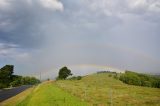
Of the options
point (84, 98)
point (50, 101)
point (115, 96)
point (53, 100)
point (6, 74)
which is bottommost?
point (50, 101)

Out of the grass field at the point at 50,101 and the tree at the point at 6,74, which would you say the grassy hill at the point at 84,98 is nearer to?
the grass field at the point at 50,101

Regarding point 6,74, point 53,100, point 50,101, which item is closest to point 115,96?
point 53,100

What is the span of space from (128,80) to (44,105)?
5192 inches

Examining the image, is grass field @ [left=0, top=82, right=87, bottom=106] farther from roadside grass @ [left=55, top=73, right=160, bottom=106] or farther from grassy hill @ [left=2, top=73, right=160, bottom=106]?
roadside grass @ [left=55, top=73, right=160, bottom=106]

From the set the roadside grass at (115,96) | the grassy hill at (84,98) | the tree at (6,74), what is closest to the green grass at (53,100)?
the grassy hill at (84,98)

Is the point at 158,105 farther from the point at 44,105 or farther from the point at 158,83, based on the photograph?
the point at 158,83

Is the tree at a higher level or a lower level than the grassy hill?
higher

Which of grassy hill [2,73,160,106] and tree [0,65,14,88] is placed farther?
tree [0,65,14,88]

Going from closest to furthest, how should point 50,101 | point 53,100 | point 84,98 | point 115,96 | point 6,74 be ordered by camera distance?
1. point 50,101
2. point 53,100
3. point 84,98
4. point 115,96
5. point 6,74

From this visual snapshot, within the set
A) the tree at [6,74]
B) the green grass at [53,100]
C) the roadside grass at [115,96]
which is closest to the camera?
the roadside grass at [115,96]

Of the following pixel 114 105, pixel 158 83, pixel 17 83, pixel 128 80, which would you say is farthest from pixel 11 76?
pixel 114 105

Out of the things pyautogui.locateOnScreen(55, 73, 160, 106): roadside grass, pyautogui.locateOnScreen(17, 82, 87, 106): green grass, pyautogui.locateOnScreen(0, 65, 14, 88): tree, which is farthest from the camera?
pyautogui.locateOnScreen(0, 65, 14, 88): tree

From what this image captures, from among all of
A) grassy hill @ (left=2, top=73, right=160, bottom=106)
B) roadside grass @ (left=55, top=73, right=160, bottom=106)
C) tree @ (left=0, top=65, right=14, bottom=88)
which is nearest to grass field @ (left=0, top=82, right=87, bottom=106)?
grassy hill @ (left=2, top=73, right=160, bottom=106)

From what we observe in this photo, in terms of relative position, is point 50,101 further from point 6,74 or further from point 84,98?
point 6,74
